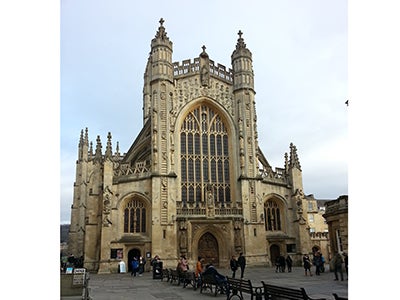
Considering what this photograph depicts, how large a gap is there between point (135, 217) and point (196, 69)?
46.7 ft

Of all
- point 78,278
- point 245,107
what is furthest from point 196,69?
point 78,278

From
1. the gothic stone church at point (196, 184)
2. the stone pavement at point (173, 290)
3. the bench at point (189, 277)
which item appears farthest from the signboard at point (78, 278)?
the gothic stone church at point (196, 184)

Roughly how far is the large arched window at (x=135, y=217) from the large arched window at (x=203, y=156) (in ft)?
11.7

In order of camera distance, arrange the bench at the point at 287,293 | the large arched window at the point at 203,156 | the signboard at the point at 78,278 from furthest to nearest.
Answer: the large arched window at the point at 203,156 → the signboard at the point at 78,278 → the bench at the point at 287,293

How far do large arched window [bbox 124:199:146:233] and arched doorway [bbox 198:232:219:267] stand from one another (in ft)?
15.7

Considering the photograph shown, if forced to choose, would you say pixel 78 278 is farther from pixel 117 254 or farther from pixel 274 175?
pixel 274 175

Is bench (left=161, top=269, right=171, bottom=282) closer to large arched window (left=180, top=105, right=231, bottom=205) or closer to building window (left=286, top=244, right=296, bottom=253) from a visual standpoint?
large arched window (left=180, top=105, right=231, bottom=205)

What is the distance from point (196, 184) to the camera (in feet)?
96.7

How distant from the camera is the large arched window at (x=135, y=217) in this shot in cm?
2769

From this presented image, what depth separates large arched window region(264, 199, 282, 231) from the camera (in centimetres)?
3134

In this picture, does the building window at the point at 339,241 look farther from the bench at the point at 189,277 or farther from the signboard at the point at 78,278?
the signboard at the point at 78,278

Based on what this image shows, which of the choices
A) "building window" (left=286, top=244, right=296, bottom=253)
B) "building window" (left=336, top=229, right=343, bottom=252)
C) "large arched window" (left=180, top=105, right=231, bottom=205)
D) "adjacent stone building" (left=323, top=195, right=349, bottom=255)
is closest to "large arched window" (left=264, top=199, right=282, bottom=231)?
"building window" (left=286, top=244, right=296, bottom=253)

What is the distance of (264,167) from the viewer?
109ft
